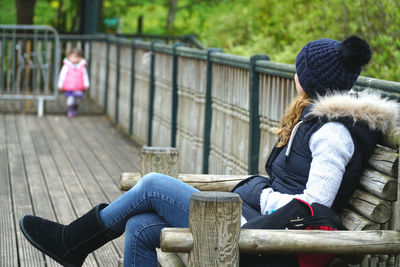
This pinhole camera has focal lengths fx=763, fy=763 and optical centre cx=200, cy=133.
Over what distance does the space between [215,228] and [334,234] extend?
490mm

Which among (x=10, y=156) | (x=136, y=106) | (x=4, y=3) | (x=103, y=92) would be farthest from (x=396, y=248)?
(x=4, y=3)

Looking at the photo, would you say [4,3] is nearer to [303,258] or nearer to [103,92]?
[103,92]

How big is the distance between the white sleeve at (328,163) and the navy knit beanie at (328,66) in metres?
→ 0.31

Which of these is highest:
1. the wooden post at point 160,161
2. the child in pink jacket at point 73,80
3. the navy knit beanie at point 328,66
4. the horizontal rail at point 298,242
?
the navy knit beanie at point 328,66

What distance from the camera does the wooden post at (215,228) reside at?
9.69ft

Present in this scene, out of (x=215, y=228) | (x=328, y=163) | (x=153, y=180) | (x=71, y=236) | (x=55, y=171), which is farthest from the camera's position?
(x=55, y=171)

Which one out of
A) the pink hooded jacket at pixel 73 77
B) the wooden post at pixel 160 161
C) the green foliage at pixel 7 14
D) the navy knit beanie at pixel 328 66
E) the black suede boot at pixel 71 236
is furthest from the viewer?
the green foliage at pixel 7 14

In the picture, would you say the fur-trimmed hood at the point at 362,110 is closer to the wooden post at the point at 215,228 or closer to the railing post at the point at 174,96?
the wooden post at the point at 215,228

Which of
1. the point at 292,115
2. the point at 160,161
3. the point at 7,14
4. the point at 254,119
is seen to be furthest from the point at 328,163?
the point at 7,14

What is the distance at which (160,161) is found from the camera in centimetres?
419

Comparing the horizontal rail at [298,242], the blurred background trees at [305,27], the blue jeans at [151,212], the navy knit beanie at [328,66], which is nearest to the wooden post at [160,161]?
the blue jeans at [151,212]

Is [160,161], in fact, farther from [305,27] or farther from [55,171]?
[305,27]

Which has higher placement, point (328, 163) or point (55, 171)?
point (328, 163)

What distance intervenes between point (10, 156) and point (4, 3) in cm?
1508
